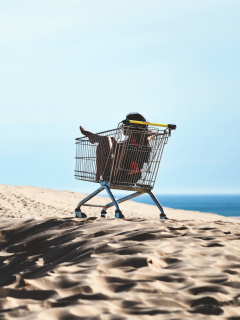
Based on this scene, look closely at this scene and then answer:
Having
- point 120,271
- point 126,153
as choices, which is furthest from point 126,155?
point 120,271

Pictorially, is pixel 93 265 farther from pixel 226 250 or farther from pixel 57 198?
pixel 57 198

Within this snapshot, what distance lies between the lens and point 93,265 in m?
3.78

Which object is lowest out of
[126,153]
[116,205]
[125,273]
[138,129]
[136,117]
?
[125,273]

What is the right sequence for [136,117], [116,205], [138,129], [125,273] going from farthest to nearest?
1. [136,117]
2. [138,129]
3. [116,205]
4. [125,273]

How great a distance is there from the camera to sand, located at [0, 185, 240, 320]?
2906 mm

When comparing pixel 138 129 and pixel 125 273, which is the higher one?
pixel 138 129

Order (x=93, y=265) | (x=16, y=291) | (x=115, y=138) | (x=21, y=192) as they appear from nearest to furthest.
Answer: (x=16, y=291), (x=93, y=265), (x=115, y=138), (x=21, y=192)

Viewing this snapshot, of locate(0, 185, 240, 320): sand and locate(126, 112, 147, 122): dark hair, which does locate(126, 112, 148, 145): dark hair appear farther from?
locate(0, 185, 240, 320): sand

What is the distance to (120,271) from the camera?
142 inches

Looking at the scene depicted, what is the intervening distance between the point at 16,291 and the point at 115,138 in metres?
3.91

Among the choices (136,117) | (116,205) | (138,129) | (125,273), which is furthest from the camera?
(136,117)

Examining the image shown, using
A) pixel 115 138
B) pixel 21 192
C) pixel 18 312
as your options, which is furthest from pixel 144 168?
pixel 21 192

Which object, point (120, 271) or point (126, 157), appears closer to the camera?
point (120, 271)

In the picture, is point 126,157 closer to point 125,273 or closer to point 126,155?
point 126,155
